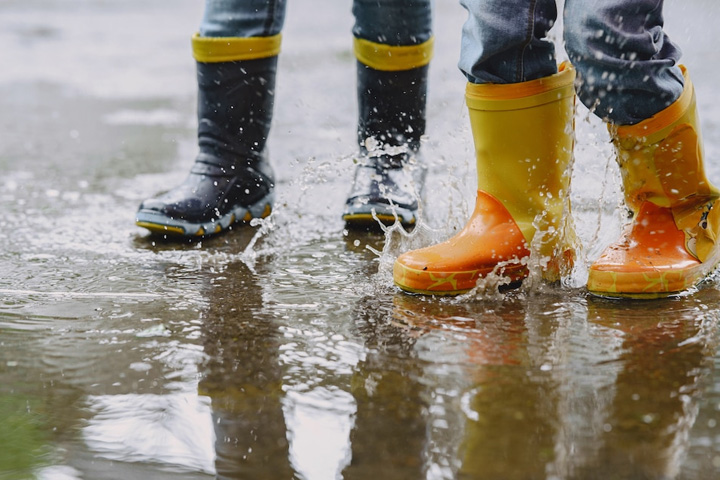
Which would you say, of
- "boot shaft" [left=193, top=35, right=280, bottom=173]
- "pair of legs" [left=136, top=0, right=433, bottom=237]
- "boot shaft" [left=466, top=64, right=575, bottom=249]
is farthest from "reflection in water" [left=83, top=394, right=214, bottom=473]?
"boot shaft" [left=193, top=35, right=280, bottom=173]

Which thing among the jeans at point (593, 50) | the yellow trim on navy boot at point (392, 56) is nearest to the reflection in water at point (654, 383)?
the jeans at point (593, 50)

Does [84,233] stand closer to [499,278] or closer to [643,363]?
[499,278]

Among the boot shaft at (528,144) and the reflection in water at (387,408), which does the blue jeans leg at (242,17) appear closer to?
the boot shaft at (528,144)

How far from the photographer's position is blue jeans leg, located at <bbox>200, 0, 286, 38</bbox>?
6.72 ft

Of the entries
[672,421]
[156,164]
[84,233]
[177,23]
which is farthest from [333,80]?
[177,23]

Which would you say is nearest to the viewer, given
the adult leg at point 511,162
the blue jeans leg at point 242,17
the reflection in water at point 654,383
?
the reflection in water at point 654,383

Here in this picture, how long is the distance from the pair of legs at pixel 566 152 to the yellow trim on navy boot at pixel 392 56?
2.15 ft

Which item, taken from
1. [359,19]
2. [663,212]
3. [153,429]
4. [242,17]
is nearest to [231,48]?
[242,17]

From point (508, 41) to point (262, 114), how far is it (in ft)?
2.86

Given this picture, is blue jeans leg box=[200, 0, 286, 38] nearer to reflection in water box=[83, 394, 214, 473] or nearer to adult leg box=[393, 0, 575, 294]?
adult leg box=[393, 0, 575, 294]

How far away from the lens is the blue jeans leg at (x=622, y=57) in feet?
4.50

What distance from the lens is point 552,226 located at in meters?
1.59

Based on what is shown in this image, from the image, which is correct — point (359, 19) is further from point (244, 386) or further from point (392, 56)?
point (244, 386)

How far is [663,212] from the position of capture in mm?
1612
